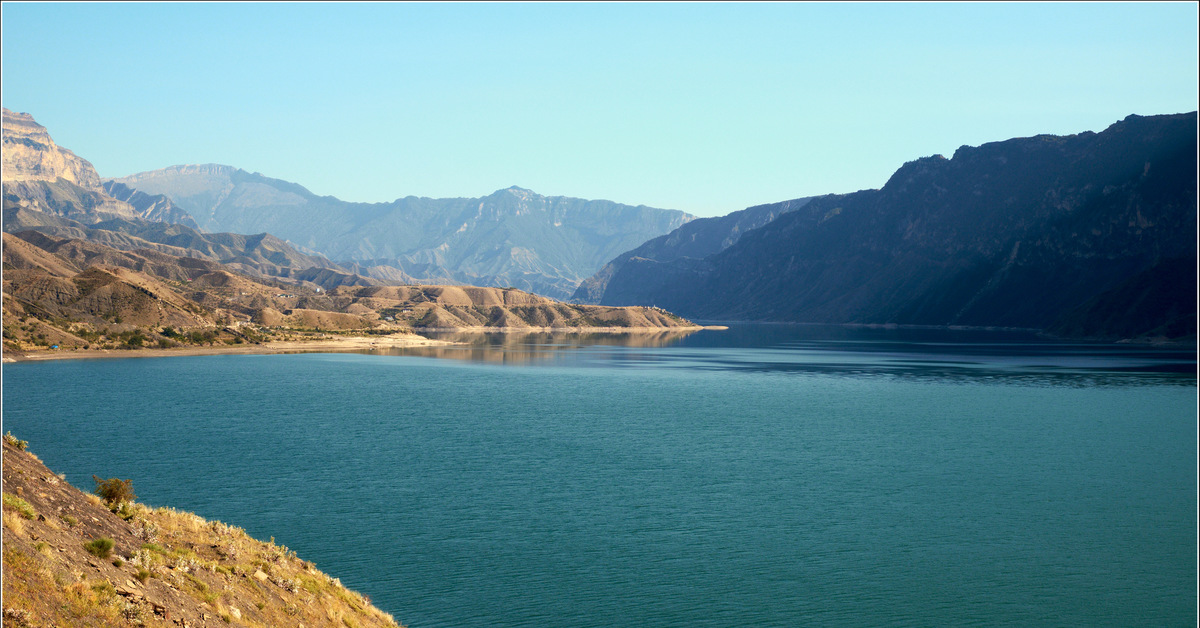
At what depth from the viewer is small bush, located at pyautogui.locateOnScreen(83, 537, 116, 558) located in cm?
2533

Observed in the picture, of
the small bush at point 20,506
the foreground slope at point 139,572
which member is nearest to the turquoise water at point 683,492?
the foreground slope at point 139,572

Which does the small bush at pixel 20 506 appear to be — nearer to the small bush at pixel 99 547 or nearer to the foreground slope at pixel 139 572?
the foreground slope at pixel 139 572

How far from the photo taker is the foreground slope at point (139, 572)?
21.3 meters

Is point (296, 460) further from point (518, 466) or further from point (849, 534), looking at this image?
point (849, 534)

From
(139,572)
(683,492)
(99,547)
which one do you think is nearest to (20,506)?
(99,547)

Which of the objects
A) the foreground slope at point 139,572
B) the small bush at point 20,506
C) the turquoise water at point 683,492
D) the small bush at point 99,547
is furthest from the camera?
the turquoise water at point 683,492

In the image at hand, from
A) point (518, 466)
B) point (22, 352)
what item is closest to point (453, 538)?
point (518, 466)

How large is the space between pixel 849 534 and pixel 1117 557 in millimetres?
12426

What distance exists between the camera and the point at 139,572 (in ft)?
83.3

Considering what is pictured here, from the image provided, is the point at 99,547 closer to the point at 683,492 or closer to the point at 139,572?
the point at 139,572

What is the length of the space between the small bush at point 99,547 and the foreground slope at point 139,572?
A: 6 centimetres

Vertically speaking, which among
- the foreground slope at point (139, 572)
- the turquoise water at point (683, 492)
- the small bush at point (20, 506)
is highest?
the small bush at point (20, 506)

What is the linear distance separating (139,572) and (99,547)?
1339 mm

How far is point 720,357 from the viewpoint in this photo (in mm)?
191250
